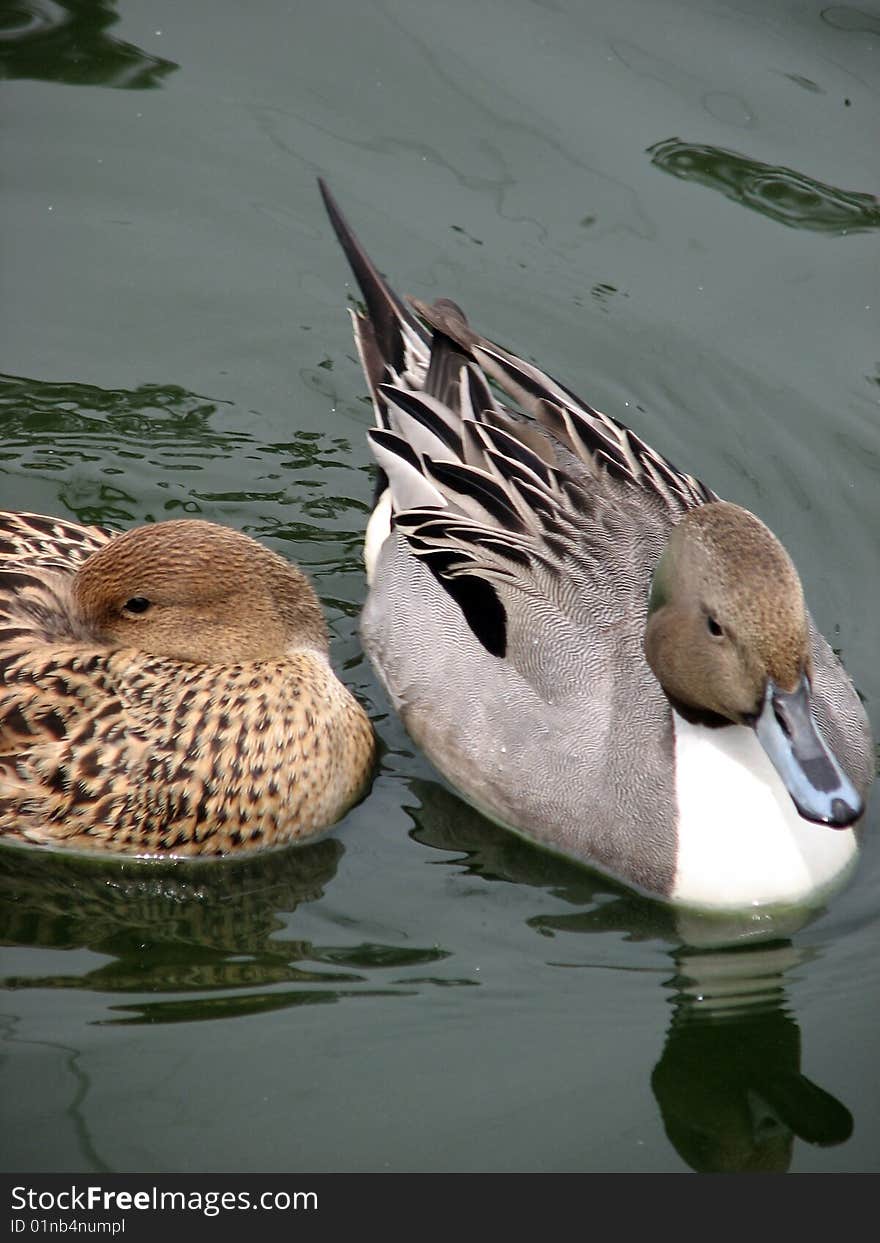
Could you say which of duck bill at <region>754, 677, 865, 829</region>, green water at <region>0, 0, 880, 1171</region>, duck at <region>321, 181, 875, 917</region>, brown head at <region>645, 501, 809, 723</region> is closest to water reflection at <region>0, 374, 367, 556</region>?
green water at <region>0, 0, 880, 1171</region>

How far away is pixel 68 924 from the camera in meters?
5.04

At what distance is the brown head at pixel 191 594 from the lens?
511 cm

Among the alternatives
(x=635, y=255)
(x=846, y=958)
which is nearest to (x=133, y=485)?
(x=635, y=255)

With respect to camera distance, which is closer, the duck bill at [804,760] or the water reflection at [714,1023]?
the water reflection at [714,1023]

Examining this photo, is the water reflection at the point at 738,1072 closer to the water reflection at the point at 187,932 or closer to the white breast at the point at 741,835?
the white breast at the point at 741,835

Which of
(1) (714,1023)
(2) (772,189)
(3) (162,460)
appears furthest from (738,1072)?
(2) (772,189)

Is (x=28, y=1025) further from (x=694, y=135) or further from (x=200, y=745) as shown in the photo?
(x=694, y=135)

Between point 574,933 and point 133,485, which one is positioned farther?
point 133,485

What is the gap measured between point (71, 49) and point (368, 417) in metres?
2.65

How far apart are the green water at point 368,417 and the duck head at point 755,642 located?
0.62 m

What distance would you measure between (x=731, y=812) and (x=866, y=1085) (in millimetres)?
837

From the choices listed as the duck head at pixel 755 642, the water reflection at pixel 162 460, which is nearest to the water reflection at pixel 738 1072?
the duck head at pixel 755 642

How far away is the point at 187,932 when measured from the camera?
5035 millimetres

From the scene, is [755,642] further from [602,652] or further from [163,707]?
[163,707]
